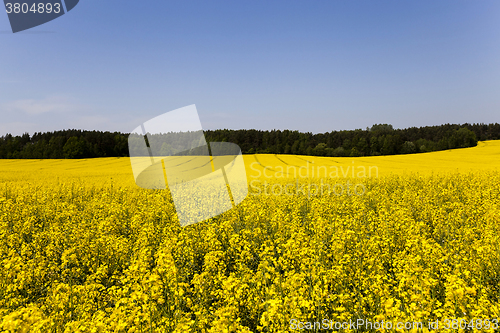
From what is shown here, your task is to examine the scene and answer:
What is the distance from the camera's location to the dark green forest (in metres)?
62.9

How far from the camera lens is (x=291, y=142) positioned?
7488cm

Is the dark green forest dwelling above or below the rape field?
above

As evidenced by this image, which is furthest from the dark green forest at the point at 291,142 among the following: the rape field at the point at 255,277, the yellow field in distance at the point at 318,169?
the rape field at the point at 255,277

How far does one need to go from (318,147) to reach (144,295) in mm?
65531

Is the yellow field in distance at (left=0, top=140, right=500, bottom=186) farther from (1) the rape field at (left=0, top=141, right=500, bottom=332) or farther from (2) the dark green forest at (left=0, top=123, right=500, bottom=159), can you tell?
(2) the dark green forest at (left=0, top=123, right=500, bottom=159)

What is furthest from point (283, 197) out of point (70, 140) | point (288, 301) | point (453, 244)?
point (70, 140)

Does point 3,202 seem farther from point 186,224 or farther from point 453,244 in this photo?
point 453,244

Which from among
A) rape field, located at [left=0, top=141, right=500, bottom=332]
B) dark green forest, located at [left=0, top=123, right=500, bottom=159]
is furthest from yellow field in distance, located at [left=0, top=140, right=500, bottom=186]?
dark green forest, located at [left=0, top=123, right=500, bottom=159]

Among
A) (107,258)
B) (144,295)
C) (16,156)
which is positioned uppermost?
(16,156)

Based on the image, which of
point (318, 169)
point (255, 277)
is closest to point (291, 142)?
point (318, 169)

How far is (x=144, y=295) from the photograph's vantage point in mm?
3426

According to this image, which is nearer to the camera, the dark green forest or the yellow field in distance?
the yellow field in distance

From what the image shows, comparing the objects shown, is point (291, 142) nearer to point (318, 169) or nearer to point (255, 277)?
point (318, 169)

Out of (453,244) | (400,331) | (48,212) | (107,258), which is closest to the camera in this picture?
(400,331)
